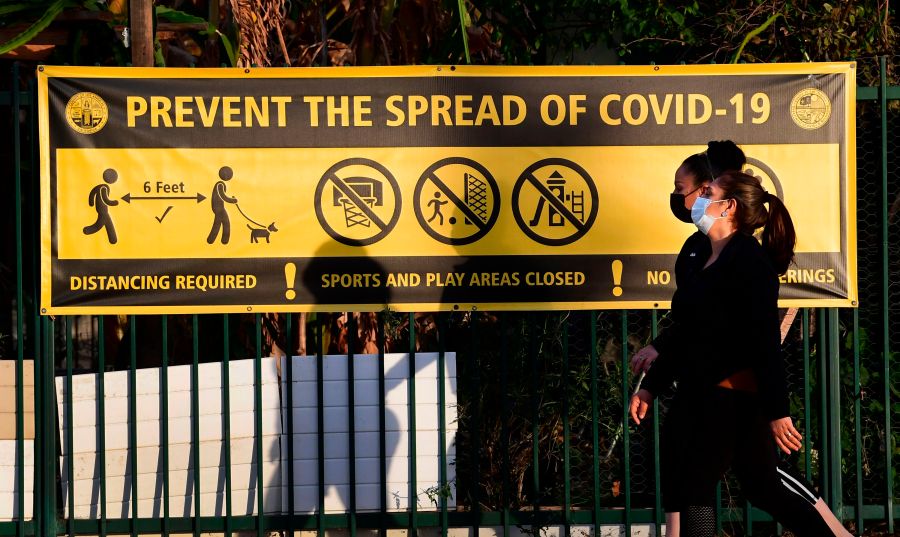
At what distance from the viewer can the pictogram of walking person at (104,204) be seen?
19.0 feet

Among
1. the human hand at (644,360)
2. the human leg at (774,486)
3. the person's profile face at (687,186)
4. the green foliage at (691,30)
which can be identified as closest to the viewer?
the human leg at (774,486)

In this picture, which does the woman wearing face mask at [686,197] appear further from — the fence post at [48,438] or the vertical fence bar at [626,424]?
the fence post at [48,438]

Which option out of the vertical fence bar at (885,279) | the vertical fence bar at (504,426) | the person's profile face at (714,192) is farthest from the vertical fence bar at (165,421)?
the vertical fence bar at (885,279)

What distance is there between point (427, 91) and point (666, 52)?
3.96 meters

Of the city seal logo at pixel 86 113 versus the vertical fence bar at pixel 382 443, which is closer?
the city seal logo at pixel 86 113

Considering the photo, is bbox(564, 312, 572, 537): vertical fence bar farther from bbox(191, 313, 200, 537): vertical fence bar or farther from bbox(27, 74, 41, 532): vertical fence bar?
bbox(27, 74, 41, 532): vertical fence bar

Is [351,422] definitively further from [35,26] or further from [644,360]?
[35,26]

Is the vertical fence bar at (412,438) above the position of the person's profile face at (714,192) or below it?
below

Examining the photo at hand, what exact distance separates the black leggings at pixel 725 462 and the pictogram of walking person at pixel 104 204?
9.89 ft

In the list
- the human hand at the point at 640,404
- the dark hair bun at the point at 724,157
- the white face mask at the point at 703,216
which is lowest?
the human hand at the point at 640,404

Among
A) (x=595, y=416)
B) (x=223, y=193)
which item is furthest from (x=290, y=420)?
(x=595, y=416)

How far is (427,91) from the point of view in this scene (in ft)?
19.1

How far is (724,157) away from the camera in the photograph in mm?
5508

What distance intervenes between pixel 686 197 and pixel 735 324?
92cm
